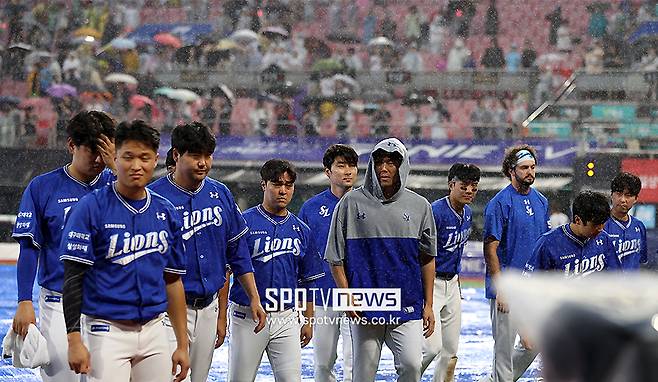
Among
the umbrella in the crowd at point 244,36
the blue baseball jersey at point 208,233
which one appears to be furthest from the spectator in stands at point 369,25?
the blue baseball jersey at point 208,233

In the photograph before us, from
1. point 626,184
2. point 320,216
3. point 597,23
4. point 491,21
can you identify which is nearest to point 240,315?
point 320,216

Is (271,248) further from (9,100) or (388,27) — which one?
(388,27)

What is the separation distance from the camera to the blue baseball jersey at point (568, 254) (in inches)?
228

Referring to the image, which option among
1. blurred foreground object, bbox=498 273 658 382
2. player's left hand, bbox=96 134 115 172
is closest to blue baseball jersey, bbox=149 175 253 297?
player's left hand, bbox=96 134 115 172

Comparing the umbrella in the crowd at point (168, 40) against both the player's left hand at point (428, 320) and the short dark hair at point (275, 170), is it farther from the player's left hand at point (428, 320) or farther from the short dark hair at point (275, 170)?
the player's left hand at point (428, 320)

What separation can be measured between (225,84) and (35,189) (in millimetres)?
14541

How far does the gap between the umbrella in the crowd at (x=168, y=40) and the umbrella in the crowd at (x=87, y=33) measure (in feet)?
3.51

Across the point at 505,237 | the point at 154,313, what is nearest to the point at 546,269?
the point at 505,237

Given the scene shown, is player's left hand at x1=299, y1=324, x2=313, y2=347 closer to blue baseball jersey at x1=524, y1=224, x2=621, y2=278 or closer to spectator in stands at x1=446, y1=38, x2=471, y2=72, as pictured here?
blue baseball jersey at x1=524, y1=224, x2=621, y2=278

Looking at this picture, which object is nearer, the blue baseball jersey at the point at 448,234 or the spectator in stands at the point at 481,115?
the blue baseball jersey at the point at 448,234

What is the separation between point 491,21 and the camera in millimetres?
19906

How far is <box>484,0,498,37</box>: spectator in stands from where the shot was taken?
775 inches

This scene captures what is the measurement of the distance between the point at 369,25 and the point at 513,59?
9.33ft

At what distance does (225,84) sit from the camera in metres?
18.7
